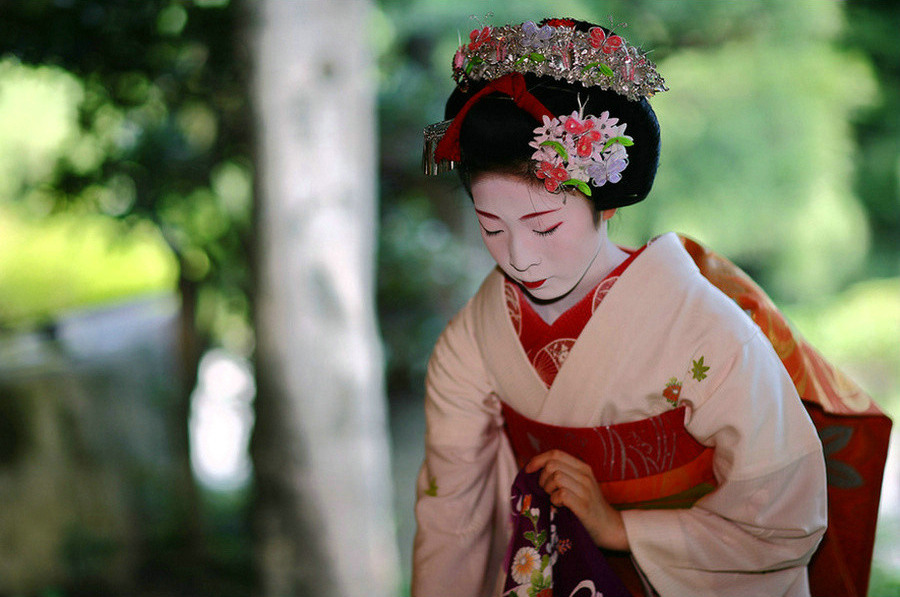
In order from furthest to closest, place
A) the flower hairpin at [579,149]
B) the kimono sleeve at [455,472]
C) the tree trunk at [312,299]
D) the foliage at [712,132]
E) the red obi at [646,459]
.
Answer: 1. the foliage at [712,132]
2. the tree trunk at [312,299]
3. the kimono sleeve at [455,472]
4. the red obi at [646,459]
5. the flower hairpin at [579,149]

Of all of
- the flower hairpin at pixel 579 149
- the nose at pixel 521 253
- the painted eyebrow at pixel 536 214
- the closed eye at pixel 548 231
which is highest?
the flower hairpin at pixel 579 149

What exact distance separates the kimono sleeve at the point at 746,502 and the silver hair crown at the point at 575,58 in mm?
410

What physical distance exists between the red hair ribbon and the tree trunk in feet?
4.56

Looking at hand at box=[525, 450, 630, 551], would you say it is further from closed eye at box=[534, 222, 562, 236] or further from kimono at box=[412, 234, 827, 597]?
closed eye at box=[534, 222, 562, 236]

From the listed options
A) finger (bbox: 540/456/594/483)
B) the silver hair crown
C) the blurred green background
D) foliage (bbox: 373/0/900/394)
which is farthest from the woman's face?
foliage (bbox: 373/0/900/394)

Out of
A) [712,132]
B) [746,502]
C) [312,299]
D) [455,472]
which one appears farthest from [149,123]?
[712,132]

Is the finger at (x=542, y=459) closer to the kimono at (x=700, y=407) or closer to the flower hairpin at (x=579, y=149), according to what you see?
the kimono at (x=700, y=407)

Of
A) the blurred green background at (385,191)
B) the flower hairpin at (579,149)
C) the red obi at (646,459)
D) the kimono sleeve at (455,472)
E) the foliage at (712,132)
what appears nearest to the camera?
the flower hairpin at (579,149)

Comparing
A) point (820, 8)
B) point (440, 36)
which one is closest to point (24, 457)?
point (440, 36)

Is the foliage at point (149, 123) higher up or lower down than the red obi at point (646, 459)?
higher up

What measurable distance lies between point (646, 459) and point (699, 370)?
0.17 meters

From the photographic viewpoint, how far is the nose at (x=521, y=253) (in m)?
1.17

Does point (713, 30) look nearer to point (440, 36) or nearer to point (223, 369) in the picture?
point (440, 36)

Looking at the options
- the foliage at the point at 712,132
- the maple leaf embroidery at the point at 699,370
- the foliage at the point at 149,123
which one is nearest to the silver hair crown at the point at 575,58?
the maple leaf embroidery at the point at 699,370
